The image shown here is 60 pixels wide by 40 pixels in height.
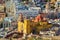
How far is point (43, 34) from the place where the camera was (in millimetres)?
3314

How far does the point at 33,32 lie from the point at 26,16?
32 cm

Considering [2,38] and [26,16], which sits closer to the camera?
[2,38]

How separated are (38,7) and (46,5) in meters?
0.12

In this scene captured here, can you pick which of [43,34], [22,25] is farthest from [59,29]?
[22,25]

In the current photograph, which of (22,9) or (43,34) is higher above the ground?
(22,9)

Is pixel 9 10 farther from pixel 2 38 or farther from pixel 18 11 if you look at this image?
pixel 2 38

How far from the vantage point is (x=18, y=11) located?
12.1ft

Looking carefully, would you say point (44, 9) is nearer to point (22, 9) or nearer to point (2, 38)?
point (22, 9)

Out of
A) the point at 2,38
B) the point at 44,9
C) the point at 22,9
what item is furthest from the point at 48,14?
the point at 2,38

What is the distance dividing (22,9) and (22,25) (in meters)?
0.37

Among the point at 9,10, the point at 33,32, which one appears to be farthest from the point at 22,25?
the point at 9,10

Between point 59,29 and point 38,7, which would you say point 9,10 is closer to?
point 38,7

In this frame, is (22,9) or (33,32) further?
(22,9)

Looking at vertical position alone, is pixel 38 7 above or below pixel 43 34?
above
